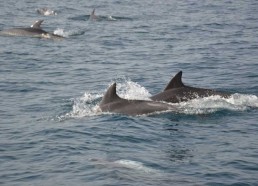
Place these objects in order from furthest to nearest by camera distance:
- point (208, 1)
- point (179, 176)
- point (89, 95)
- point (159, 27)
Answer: point (208, 1) → point (159, 27) → point (89, 95) → point (179, 176)

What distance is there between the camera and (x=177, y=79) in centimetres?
1800

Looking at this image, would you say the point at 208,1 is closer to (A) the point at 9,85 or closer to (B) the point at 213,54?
(B) the point at 213,54

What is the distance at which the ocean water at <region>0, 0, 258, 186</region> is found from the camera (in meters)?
12.7

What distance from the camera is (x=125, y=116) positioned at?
1703cm

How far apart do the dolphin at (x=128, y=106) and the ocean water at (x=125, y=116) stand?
1.05 feet

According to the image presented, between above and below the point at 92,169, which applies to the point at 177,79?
above

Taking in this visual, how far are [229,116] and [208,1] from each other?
3954 cm

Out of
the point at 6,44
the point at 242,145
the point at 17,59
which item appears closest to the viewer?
the point at 242,145

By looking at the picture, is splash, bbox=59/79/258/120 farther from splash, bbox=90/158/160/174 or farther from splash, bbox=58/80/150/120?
splash, bbox=90/158/160/174

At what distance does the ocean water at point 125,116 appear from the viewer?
12703 mm

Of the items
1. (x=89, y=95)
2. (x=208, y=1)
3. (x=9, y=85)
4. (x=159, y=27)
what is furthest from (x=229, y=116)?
(x=208, y=1)

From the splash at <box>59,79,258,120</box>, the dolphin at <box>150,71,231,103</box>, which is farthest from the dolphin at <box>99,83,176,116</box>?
the dolphin at <box>150,71,231,103</box>

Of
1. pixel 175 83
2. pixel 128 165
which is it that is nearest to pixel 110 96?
pixel 175 83

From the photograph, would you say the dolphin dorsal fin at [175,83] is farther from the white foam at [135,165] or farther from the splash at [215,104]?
the white foam at [135,165]
